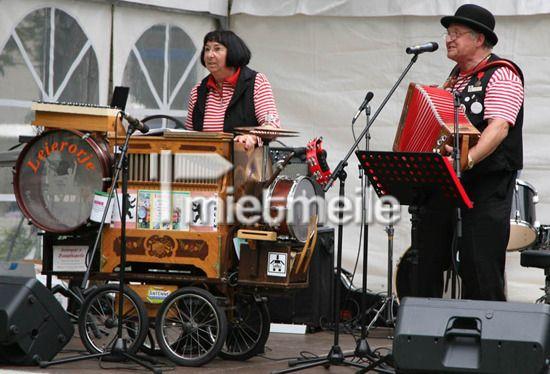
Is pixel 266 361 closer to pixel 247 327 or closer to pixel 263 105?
pixel 247 327

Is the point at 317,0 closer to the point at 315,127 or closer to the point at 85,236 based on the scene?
the point at 315,127

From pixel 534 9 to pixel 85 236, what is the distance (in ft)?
12.4

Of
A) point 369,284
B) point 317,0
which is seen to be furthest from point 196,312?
point 317,0

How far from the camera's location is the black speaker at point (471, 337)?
176 inches

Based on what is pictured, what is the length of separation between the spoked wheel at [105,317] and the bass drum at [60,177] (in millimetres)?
404

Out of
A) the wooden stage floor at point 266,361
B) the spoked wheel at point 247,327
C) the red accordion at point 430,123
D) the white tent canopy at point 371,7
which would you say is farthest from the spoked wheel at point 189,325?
the white tent canopy at point 371,7

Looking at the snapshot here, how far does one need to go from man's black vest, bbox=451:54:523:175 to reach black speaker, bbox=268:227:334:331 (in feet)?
7.72

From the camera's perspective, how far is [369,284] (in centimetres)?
881

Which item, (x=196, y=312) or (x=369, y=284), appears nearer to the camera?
(x=196, y=312)

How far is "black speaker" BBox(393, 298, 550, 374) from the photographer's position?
176 inches

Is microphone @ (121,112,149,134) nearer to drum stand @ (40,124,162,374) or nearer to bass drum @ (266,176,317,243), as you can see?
drum stand @ (40,124,162,374)

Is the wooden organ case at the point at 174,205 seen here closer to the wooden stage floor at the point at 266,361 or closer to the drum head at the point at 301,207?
the drum head at the point at 301,207

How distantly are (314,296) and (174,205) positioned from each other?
6.27 feet

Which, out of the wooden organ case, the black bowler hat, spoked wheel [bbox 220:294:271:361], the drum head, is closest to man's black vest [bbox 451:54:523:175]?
the black bowler hat
